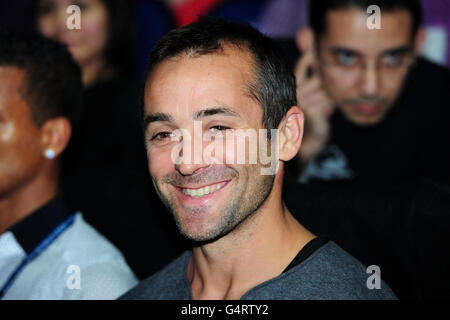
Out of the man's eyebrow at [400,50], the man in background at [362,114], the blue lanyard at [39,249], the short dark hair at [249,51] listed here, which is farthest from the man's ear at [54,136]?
the man's eyebrow at [400,50]

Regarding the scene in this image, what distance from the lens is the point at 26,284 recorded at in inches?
76.0

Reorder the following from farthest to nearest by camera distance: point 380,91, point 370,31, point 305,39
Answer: point 305,39, point 380,91, point 370,31

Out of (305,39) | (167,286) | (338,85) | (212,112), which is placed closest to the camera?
(212,112)

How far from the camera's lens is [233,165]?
154 centimetres

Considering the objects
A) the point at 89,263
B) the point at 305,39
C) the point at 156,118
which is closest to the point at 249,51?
the point at 156,118

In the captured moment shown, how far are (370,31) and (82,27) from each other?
69.0 inches

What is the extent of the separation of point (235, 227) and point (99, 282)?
0.55 m

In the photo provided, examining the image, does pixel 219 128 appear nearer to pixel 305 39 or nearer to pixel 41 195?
pixel 41 195

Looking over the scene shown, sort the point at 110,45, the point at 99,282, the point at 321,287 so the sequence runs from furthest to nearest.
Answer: the point at 110,45
the point at 99,282
the point at 321,287

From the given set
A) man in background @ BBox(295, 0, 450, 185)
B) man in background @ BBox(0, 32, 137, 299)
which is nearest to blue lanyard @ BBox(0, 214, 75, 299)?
man in background @ BBox(0, 32, 137, 299)

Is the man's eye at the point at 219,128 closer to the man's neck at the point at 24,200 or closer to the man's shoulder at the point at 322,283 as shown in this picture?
the man's shoulder at the point at 322,283

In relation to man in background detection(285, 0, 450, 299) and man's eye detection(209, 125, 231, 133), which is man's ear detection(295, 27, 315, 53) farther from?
man's eye detection(209, 125, 231, 133)

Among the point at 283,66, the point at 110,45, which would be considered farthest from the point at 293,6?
the point at 283,66
